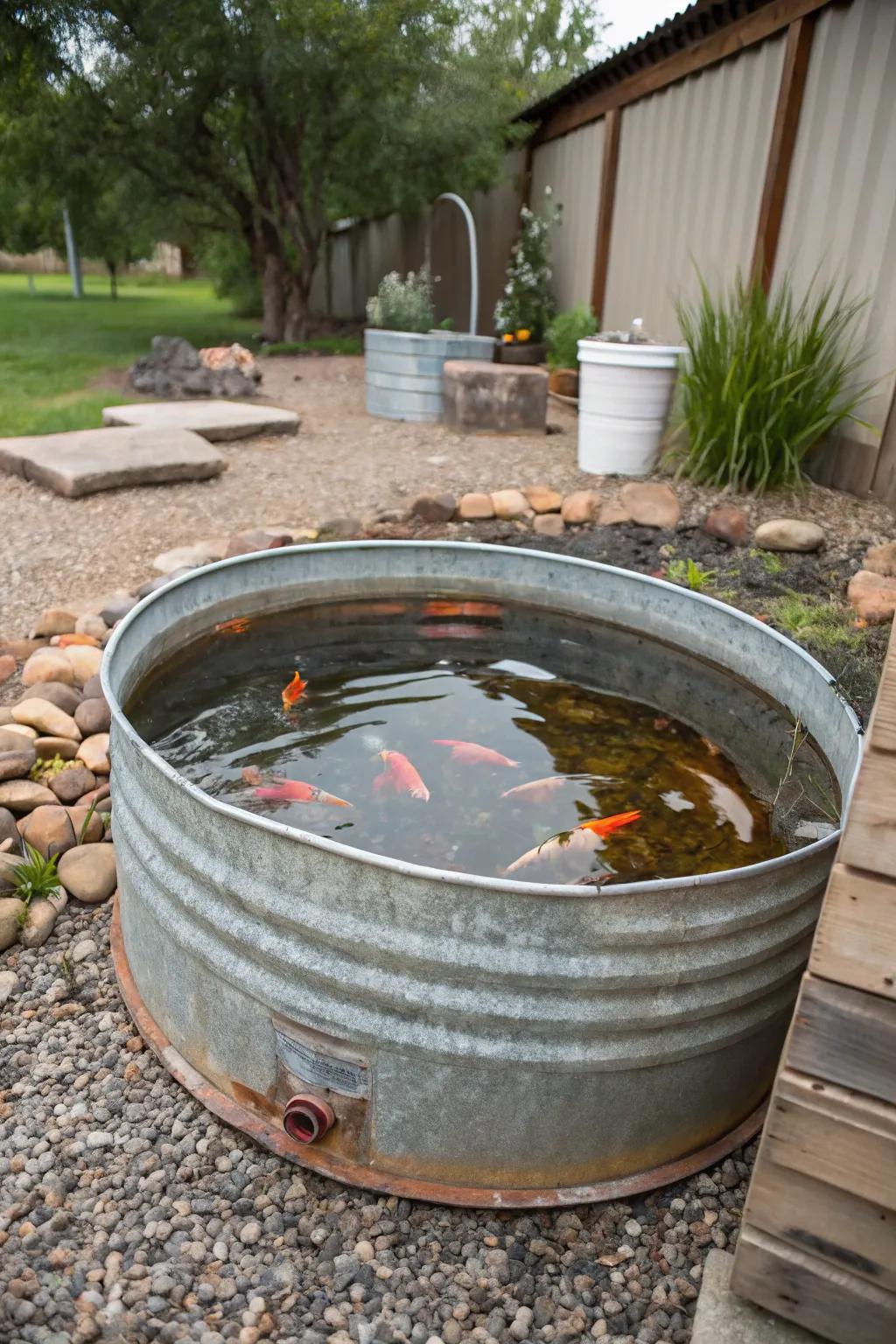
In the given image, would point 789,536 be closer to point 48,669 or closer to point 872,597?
point 872,597

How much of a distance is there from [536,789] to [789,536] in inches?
87.5

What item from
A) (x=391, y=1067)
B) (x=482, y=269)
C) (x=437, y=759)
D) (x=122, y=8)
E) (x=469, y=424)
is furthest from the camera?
(x=482, y=269)

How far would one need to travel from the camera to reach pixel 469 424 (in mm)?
6059

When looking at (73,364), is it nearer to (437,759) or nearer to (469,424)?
(469,424)

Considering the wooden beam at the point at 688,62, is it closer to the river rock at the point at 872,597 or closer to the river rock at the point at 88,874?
the river rock at the point at 872,597

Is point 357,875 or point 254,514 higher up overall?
point 357,875

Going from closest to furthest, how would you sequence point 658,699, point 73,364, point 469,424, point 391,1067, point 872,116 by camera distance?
1. point 391,1067
2. point 658,699
3. point 872,116
4. point 469,424
5. point 73,364

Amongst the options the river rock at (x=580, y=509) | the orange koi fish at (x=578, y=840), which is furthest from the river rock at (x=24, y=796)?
the river rock at (x=580, y=509)

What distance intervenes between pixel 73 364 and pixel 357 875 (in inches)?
334

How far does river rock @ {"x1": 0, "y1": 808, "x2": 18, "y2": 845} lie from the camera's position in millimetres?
2410

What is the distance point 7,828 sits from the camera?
242 cm

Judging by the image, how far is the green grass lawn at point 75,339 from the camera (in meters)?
6.46

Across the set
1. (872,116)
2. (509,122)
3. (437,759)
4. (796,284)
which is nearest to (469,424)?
(796,284)

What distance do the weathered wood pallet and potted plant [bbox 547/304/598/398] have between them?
6.52 meters
